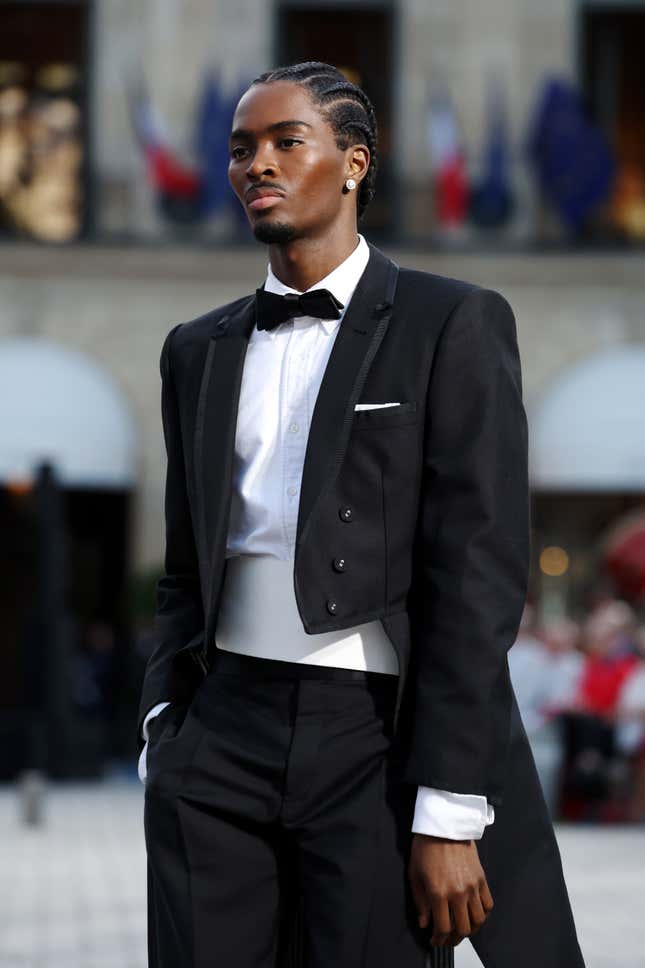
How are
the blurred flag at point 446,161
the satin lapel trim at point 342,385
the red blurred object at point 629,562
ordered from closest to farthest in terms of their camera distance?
the satin lapel trim at point 342,385 < the red blurred object at point 629,562 < the blurred flag at point 446,161

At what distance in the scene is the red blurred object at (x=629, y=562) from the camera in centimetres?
1778

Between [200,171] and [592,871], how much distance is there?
13.9 meters

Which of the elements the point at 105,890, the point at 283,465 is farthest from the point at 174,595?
the point at 105,890

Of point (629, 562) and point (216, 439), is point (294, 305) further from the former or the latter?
point (629, 562)

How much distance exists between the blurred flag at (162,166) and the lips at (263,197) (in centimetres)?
2032

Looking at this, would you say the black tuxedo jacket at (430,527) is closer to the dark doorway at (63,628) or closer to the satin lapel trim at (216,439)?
the satin lapel trim at (216,439)

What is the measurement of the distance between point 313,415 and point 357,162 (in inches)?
16.6

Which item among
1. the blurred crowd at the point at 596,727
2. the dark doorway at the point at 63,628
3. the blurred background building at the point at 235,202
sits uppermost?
the blurred background building at the point at 235,202

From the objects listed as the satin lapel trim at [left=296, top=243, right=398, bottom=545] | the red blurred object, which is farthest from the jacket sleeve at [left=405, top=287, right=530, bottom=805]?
the red blurred object

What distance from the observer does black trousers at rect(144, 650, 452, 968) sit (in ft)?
9.89

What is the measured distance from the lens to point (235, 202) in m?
24.0

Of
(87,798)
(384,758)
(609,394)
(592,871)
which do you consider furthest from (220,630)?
(609,394)

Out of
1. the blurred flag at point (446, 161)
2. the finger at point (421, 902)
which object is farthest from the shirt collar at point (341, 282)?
the blurred flag at point (446, 161)

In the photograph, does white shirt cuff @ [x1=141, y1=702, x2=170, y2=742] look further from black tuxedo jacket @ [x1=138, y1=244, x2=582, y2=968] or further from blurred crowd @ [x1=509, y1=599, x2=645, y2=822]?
blurred crowd @ [x1=509, y1=599, x2=645, y2=822]
